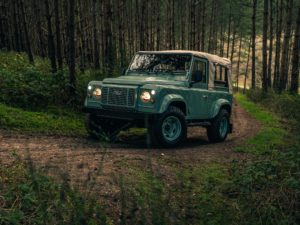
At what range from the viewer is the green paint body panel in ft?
29.5

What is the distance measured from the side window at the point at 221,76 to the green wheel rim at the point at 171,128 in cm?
248

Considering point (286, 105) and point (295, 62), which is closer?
point (286, 105)

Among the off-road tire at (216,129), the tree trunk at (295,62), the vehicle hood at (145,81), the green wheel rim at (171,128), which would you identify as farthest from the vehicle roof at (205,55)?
the tree trunk at (295,62)

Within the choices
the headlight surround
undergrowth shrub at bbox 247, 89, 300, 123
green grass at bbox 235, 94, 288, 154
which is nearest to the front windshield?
the headlight surround

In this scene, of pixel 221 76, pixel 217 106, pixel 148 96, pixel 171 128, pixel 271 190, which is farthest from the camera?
pixel 221 76

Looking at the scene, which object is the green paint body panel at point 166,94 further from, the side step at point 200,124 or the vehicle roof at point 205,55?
the vehicle roof at point 205,55

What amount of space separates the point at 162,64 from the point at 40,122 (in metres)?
3.21

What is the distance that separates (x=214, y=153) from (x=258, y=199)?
154 inches

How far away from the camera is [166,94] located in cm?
914

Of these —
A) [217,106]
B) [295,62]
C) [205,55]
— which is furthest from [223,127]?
[295,62]

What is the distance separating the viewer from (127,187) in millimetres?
5512

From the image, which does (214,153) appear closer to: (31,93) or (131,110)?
(131,110)

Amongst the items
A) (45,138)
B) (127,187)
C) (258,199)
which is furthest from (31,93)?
(258,199)

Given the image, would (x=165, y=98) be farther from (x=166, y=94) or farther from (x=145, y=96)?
(x=145, y=96)
